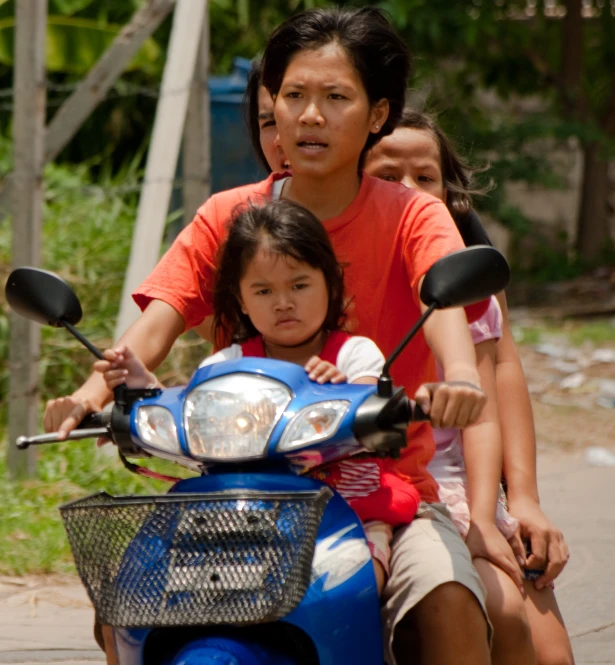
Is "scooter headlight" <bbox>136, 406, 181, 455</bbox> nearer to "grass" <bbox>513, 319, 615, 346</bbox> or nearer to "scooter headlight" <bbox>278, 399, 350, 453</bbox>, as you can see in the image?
"scooter headlight" <bbox>278, 399, 350, 453</bbox>

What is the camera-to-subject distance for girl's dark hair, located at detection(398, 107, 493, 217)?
3.34 meters

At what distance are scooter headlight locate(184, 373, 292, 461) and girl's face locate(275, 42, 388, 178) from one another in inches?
28.7

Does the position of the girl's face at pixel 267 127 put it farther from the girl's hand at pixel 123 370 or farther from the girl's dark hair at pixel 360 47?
the girl's hand at pixel 123 370

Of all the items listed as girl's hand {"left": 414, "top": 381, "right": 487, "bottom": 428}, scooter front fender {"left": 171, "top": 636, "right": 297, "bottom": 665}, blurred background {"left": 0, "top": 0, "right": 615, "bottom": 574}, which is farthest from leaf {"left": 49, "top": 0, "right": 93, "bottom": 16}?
scooter front fender {"left": 171, "top": 636, "right": 297, "bottom": 665}

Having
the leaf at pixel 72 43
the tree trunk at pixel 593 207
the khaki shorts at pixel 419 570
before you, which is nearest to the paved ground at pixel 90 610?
the khaki shorts at pixel 419 570

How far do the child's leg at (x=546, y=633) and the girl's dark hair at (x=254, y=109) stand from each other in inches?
60.6

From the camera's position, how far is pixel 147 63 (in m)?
9.51

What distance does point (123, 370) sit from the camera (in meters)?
2.33

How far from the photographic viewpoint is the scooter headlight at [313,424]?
83.5 inches

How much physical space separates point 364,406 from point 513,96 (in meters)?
12.2

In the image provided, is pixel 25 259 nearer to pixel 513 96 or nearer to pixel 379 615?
pixel 379 615

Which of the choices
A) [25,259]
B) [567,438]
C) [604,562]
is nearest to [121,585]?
[604,562]

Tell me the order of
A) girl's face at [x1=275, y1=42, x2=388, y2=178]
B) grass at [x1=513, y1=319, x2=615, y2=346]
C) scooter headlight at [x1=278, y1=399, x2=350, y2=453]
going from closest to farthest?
scooter headlight at [x1=278, y1=399, x2=350, y2=453]
girl's face at [x1=275, y1=42, x2=388, y2=178]
grass at [x1=513, y1=319, x2=615, y2=346]

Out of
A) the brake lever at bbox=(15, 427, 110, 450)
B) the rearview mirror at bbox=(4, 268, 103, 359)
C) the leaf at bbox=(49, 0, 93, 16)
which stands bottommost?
the brake lever at bbox=(15, 427, 110, 450)
